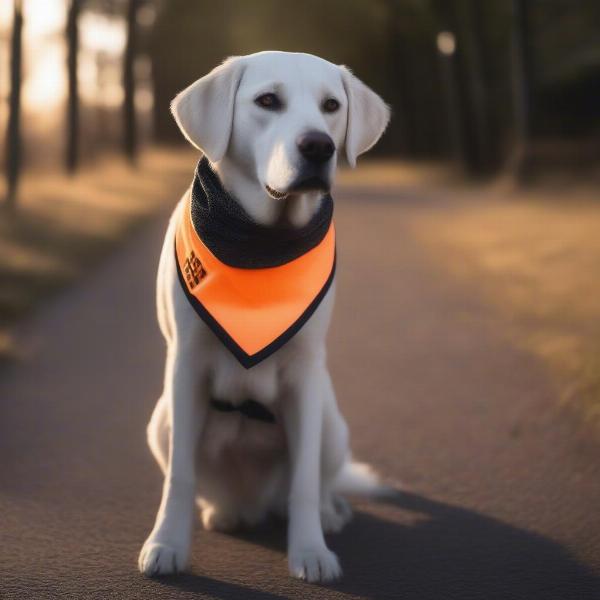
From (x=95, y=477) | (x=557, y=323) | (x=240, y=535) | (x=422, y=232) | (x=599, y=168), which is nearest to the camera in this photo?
(x=240, y=535)

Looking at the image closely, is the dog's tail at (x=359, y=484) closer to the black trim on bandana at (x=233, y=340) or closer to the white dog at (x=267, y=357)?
the white dog at (x=267, y=357)

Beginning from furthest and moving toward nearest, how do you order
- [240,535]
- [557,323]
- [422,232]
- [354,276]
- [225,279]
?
[422,232] → [354,276] → [557,323] → [240,535] → [225,279]

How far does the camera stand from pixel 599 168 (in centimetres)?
2056

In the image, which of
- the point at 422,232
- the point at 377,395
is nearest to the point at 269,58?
the point at 377,395

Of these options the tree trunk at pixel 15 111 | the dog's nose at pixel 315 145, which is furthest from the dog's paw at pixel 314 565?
the tree trunk at pixel 15 111

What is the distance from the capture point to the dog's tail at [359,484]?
4.49m

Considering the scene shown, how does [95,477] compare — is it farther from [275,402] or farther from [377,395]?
[377,395]

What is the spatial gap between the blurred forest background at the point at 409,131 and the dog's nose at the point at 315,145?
9.61 ft

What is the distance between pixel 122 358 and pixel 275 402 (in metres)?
3.62

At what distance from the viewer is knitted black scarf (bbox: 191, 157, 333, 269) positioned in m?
3.70

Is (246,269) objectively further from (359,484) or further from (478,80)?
(478,80)

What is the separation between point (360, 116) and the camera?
3822mm

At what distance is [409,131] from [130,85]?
1259 centimetres

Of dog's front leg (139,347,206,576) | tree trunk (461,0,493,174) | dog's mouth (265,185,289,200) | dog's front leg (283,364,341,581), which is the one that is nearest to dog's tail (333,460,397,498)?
dog's front leg (283,364,341,581)
